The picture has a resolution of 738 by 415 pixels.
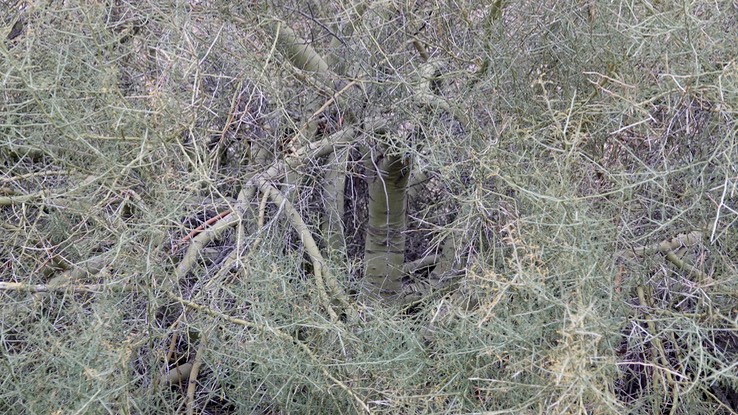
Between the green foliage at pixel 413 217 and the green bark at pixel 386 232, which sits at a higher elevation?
the green foliage at pixel 413 217

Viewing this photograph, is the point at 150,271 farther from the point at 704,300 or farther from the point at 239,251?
the point at 704,300

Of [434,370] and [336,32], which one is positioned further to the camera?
[336,32]

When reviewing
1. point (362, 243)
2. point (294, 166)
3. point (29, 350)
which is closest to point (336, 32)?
point (294, 166)

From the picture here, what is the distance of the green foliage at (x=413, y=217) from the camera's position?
2.57 m

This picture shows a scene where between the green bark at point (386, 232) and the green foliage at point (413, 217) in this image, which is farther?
the green bark at point (386, 232)

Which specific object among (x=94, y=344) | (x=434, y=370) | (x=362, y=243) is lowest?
(x=362, y=243)

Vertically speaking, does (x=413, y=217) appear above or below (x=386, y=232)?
above

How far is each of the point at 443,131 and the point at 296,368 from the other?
100cm

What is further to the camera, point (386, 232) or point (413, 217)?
point (386, 232)

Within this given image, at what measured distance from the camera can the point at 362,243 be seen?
424 cm

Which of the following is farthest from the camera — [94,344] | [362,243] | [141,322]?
[362,243]

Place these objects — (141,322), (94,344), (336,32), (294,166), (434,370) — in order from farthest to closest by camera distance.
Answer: (336,32) < (294,166) < (141,322) < (434,370) < (94,344)

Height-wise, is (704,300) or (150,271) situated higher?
(150,271)

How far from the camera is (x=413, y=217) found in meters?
3.10
